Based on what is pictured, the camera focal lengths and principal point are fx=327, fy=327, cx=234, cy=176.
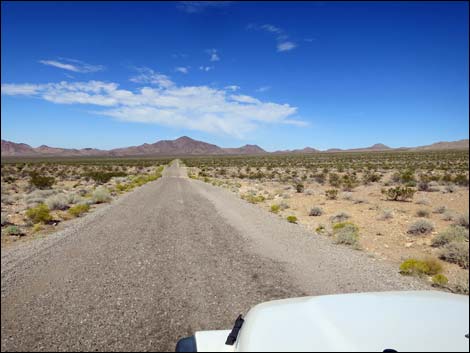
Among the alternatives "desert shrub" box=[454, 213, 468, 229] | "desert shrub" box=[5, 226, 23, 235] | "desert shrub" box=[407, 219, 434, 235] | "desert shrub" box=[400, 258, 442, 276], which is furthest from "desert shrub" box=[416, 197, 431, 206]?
"desert shrub" box=[5, 226, 23, 235]

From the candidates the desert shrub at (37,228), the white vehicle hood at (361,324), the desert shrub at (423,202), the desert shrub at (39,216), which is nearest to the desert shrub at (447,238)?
the desert shrub at (423,202)

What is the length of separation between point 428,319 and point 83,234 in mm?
9750

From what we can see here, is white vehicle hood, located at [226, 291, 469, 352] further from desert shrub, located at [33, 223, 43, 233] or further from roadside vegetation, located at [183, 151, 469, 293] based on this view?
desert shrub, located at [33, 223, 43, 233]

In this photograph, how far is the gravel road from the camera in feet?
14.3

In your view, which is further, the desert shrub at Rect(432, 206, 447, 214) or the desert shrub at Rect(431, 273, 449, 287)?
the desert shrub at Rect(432, 206, 447, 214)

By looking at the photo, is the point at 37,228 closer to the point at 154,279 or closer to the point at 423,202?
the point at 154,279

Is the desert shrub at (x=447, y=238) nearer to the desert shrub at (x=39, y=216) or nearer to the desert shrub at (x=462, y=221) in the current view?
the desert shrub at (x=462, y=221)

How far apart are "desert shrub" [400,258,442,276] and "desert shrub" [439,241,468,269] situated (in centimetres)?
119

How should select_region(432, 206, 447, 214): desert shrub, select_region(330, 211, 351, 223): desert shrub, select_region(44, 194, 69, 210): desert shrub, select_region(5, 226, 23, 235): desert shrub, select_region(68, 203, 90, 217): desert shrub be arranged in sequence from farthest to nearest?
select_region(44, 194, 69, 210): desert shrub → select_region(432, 206, 447, 214): desert shrub → select_region(68, 203, 90, 217): desert shrub → select_region(330, 211, 351, 223): desert shrub → select_region(5, 226, 23, 235): desert shrub

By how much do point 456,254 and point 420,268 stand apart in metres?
1.88

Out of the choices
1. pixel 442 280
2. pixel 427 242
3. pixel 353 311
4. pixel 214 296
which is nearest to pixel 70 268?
pixel 214 296

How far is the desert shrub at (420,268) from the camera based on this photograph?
23.2ft

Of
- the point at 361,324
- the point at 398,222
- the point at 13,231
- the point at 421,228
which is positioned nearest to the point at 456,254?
the point at 421,228

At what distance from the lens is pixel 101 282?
19.5 feet
